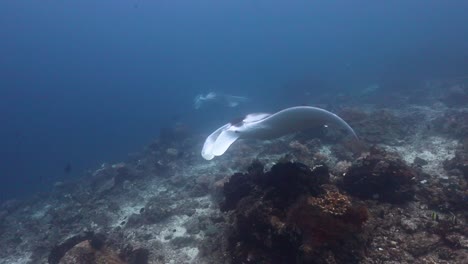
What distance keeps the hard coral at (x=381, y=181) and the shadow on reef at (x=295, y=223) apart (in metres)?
0.71

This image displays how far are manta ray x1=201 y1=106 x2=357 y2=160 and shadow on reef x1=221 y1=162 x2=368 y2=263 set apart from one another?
1544 millimetres

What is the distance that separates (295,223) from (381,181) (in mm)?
2539

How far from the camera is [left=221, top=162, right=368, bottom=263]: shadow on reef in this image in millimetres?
4832

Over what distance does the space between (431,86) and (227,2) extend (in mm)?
156826

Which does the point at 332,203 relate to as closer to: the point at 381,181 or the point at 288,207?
the point at 288,207

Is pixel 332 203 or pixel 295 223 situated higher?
pixel 332 203

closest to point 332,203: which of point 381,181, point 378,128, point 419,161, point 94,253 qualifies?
point 381,181

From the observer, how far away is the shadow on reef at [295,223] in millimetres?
4832

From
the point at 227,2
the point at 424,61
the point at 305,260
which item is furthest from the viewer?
the point at 227,2

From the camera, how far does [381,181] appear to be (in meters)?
6.68

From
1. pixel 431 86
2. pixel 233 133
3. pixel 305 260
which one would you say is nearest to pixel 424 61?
pixel 431 86

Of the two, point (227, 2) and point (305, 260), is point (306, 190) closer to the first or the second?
point (305, 260)

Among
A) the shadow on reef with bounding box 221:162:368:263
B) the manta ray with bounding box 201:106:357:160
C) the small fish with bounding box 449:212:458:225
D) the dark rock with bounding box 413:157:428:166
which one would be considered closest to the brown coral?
the shadow on reef with bounding box 221:162:368:263

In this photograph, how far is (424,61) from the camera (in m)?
45.7
